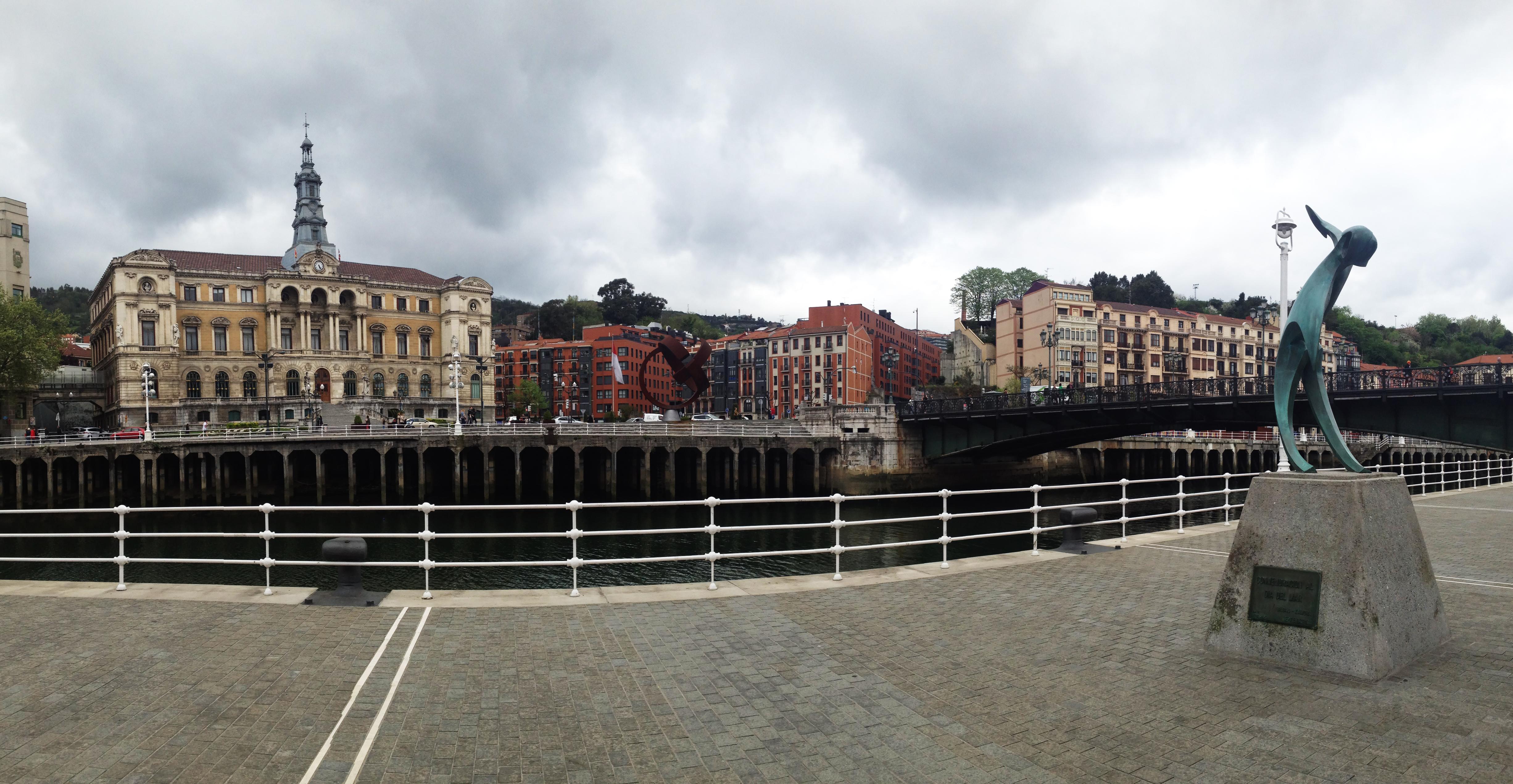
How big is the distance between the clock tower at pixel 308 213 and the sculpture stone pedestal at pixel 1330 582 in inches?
4055

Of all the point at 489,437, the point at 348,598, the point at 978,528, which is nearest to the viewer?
the point at 348,598

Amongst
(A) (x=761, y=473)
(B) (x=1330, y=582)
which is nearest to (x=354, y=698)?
(B) (x=1330, y=582)

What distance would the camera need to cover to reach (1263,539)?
638 cm

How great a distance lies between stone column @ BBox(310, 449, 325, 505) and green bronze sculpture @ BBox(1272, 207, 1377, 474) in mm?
41014

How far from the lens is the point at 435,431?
4419 cm

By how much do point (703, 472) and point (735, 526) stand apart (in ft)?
49.5

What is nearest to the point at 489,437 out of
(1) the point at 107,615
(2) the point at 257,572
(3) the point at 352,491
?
(3) the point at 352,491

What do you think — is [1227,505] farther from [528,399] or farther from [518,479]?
[528,399]

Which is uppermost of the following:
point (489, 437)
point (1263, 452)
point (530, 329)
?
point (530, 329)

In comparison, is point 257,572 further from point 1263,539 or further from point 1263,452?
point 1263,452

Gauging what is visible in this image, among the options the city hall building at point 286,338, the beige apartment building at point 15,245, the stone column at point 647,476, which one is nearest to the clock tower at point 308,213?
the city hall building at point 286,338

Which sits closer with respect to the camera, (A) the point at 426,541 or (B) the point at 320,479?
(A) the point at 426,541

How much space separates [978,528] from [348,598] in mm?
27784

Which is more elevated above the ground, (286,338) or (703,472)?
(286,338)
